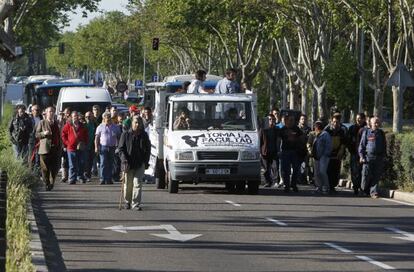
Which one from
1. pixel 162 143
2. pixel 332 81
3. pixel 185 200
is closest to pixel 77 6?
pixel 332 81

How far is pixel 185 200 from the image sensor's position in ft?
86.1

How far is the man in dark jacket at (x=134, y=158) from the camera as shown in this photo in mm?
23484

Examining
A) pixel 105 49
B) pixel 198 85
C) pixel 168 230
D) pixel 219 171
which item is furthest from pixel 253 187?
pixel 105 49

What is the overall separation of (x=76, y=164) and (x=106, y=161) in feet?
2.45

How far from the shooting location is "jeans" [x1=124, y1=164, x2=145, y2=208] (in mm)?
23562

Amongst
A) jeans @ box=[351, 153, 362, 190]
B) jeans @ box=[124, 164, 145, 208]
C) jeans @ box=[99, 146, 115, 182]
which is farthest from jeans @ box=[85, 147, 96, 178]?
jeans @ box=[124, 164, 145, 208]

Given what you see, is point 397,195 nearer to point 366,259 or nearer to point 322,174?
point 322,174

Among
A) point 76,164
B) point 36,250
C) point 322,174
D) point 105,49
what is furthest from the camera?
→ point 105,49

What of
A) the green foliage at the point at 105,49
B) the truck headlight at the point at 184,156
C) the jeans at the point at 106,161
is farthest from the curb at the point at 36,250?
the green foliage at the point at 105,49

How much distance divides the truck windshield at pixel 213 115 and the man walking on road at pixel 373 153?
2.46 m

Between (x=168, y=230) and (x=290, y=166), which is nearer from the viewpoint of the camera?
(x=168, y=230)

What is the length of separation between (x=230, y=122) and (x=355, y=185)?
128 inches

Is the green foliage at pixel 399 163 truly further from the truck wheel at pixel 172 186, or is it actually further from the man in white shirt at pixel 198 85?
the truck wheel at pixel 172 186

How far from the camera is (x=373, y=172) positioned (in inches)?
1126
